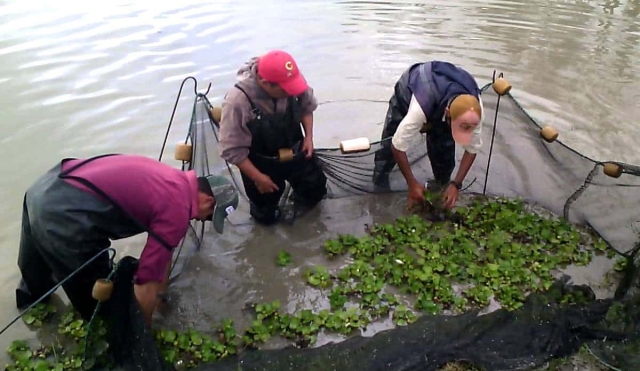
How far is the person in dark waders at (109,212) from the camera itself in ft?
9.29

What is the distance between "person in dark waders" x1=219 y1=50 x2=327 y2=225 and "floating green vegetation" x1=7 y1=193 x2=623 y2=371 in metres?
0.50

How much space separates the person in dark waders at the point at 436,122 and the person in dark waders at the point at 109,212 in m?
1.62

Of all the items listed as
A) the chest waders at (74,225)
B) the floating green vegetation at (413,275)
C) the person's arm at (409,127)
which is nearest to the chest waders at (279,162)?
the floating green vegetation at (413,275)

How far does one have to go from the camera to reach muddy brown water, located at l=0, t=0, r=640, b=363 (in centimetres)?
414

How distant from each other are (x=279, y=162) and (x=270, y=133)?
0.80ft

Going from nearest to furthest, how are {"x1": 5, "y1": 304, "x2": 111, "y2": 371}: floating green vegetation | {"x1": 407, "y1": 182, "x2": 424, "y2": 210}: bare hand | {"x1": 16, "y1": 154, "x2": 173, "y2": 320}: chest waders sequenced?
{"x1": 16, "y1": 154, "x2": 173, "y2": 320}: chest waders < {"x1": 5, "y1": 304, "x2": 111, "y2": 371}: floating green vegetation < {"x1": 407, "y1": 182, "x2": 424, "y2": 210}: bare hand

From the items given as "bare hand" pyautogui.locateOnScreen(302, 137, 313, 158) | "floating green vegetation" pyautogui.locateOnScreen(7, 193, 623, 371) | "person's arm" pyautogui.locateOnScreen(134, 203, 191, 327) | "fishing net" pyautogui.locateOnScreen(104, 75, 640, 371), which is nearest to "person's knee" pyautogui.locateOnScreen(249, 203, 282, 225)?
"fishing net" pyautogui.locateOnScreen(104, 75, 640, 371)

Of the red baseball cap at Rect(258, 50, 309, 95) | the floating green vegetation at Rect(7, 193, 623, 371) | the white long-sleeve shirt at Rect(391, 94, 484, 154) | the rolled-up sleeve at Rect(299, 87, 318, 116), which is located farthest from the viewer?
the rolled-up sleeve at Rect(299, 87, 318, 116)

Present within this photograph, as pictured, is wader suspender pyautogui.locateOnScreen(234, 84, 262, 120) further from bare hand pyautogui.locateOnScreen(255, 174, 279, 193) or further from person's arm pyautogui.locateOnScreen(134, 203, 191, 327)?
person's arm pyautogui.locateOnScreen(134, 203, 191, 327)

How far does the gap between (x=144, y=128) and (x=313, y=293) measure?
313 cm

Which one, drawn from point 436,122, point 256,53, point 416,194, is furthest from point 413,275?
point 256,53

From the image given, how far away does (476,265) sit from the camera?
400 cm

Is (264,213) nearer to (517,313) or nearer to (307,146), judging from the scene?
(307,146)

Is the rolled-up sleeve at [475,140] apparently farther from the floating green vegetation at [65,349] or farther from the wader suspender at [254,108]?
the floating green vegetation at [65,349]
